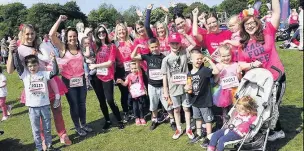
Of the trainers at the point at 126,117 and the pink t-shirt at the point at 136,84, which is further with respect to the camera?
the trainers at the point at 126,117

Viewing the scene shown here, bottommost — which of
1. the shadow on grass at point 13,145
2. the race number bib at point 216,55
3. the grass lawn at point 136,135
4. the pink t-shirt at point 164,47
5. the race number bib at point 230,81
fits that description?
the shadow on grass at point 13,145

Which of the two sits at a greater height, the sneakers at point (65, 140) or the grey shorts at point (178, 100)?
the grey shorts at point (178, 100)

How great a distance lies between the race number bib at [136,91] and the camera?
18.8 feet

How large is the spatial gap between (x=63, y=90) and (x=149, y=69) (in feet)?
4.69

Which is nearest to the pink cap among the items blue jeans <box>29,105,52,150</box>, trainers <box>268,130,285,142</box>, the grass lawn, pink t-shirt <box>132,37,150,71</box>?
pink t-shirt <box>132,37,150,71</box>

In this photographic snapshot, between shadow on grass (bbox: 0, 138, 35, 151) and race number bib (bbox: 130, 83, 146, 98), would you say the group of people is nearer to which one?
race number bib (bbox: 130, 83, 146, 98)

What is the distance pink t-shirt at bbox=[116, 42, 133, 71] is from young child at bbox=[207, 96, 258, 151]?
2.34 metres

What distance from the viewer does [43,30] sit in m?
57.5

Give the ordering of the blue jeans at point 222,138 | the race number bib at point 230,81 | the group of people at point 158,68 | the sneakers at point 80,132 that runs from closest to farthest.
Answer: the blue jeans at point 222,138
the group of people at point 158,68
the race number bib at point 230,81
the sneakers at point 80,132

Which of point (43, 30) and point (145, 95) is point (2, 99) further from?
point (43, 30)

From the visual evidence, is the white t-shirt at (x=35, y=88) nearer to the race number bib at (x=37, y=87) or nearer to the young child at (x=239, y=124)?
the race number bib at (x=37, y=87)

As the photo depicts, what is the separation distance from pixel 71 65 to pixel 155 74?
1390 millimetres

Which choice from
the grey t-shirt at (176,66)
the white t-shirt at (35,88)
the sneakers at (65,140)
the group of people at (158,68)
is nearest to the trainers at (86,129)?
the group of people at (158,68)

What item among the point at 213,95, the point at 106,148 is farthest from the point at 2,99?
the point at 213,95
